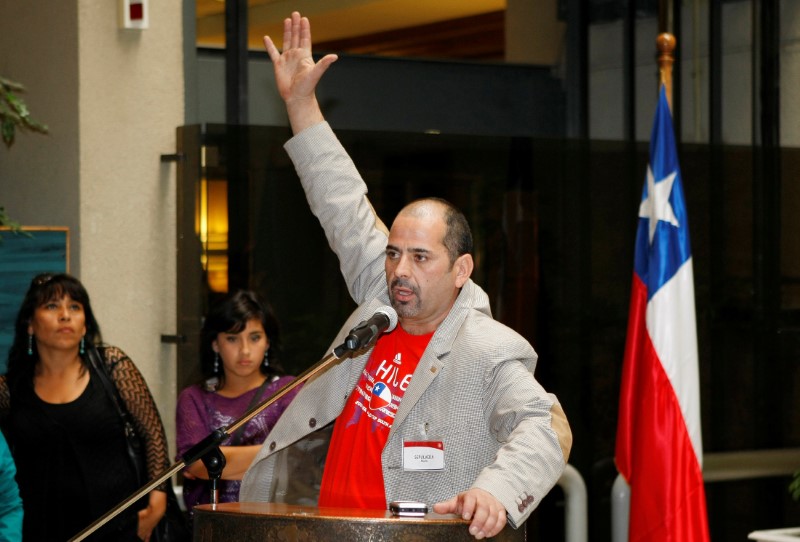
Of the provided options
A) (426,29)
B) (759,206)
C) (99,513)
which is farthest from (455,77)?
(99,513)

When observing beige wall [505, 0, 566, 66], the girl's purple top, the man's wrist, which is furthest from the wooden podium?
beige wall [505, 0, 566, 66]

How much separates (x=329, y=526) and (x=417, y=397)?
2.07 feet

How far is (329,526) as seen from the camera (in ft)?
7.34

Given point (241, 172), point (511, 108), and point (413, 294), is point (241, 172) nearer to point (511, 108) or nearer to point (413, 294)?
point (511, 108)

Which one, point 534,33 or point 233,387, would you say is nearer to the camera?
point 233,387

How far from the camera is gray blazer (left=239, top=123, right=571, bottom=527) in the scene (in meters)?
2.57

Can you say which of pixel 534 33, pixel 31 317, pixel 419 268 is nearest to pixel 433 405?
pixel 419 268

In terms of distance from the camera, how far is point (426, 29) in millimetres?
5941

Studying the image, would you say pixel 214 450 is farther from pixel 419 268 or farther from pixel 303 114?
pixel 303 114

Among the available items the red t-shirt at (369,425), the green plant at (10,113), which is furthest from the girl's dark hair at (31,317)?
the red t-shirt at (369,425)

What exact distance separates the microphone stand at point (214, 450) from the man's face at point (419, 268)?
0.39 m

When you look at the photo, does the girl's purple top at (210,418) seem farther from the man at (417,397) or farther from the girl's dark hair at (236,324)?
the man at (417,397)

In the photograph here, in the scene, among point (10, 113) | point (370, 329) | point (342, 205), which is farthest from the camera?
point (10, 113)

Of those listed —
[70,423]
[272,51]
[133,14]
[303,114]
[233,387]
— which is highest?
[133,14]
